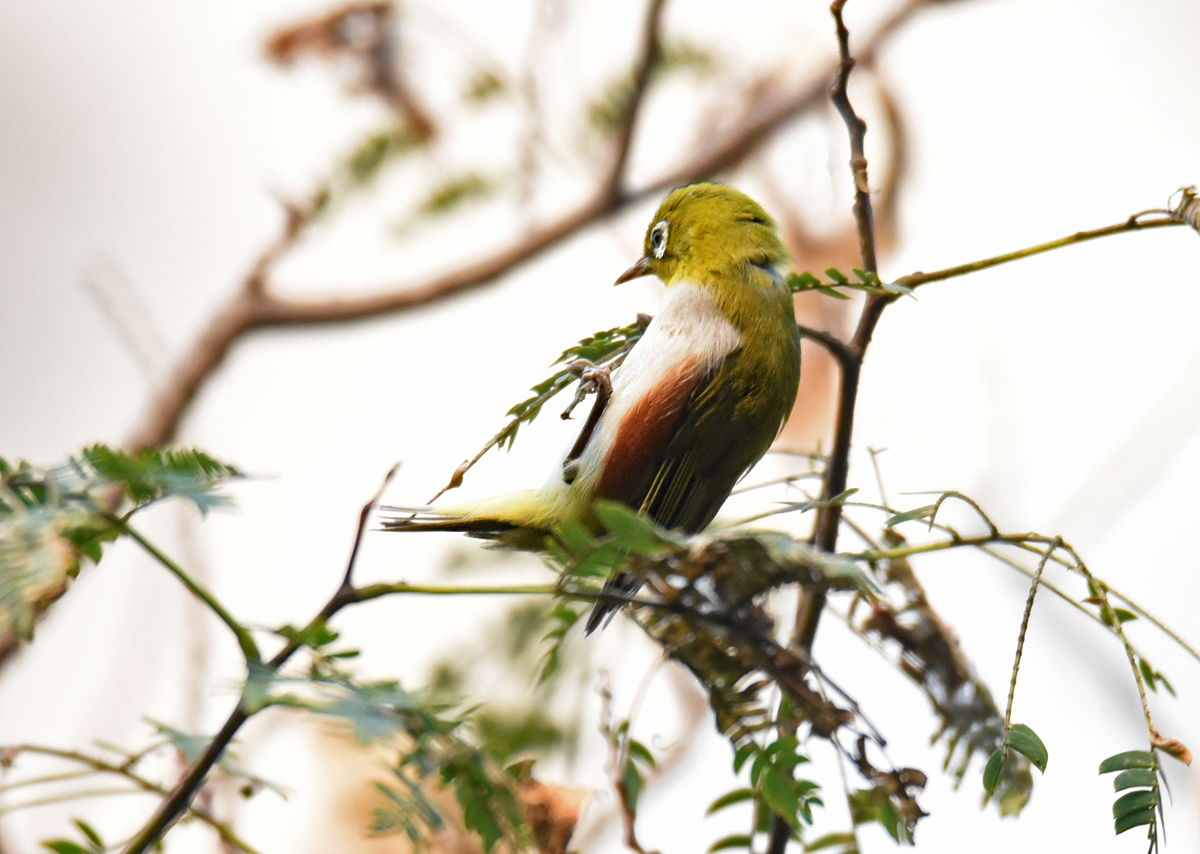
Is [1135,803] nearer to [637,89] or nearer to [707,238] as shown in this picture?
[707,238]

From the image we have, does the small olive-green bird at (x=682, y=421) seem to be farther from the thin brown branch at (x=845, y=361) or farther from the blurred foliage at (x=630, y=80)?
the blurred foliage at (x=630, y=80)

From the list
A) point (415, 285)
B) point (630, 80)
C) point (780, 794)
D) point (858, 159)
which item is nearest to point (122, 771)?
point (780, 794)

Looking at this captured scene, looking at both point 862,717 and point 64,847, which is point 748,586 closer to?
point 862,717

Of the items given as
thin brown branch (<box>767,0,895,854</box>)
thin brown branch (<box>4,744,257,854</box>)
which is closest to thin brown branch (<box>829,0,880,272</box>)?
thin brown branch (<box>767,0,895,854</box>)

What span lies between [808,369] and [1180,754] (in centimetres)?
186

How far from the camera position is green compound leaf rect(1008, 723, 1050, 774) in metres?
0.66

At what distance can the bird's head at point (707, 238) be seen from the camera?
1.22m

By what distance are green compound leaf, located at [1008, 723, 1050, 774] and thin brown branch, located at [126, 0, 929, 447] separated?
1.97 metres

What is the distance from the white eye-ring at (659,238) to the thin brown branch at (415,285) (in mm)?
1138

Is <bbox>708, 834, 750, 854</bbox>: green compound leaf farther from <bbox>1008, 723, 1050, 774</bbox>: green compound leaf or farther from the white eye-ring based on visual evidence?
the white eye-ring

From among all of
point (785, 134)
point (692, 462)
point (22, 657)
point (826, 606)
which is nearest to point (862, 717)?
point (826, 606)

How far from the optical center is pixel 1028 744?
672 mm

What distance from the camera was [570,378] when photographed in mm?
963

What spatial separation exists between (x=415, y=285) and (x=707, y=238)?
159cm
